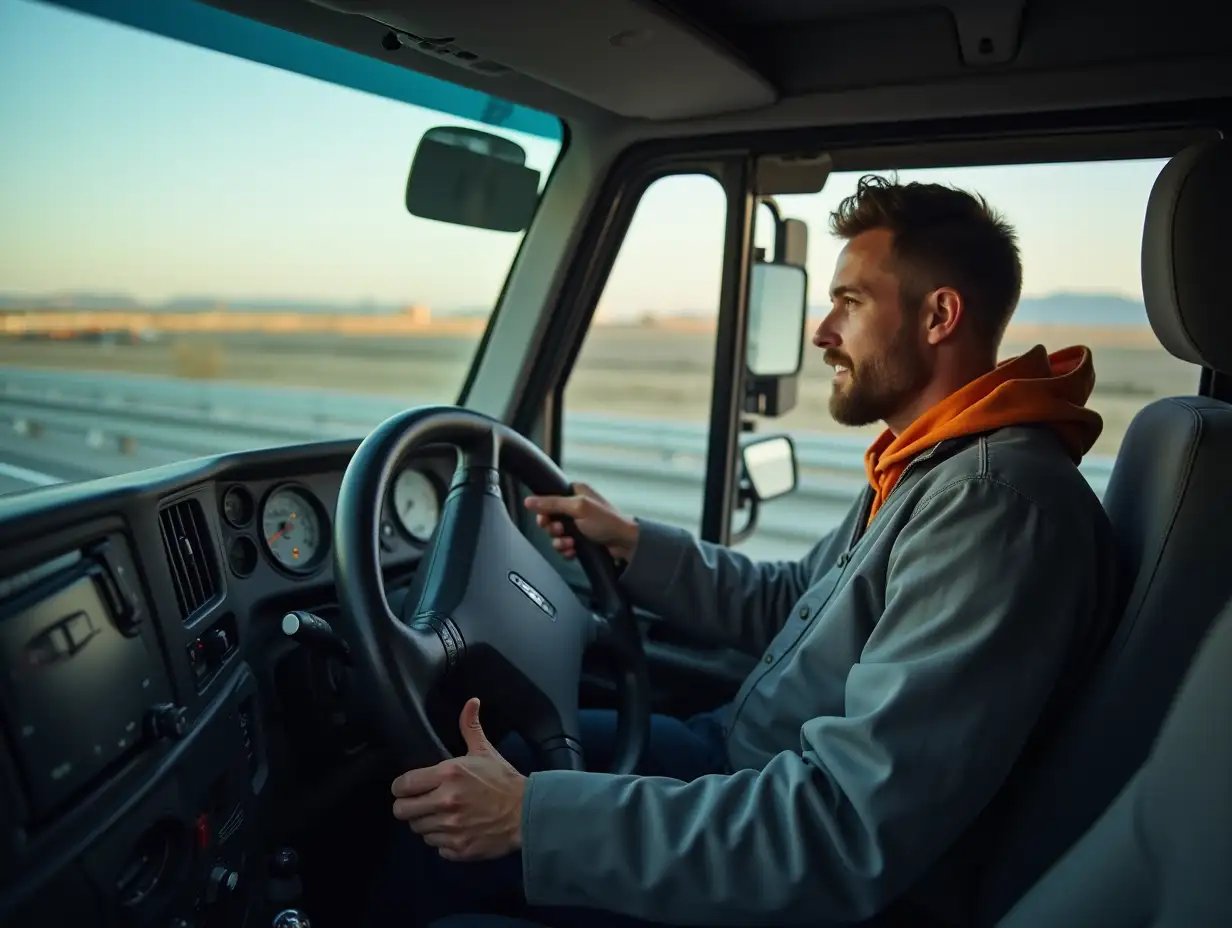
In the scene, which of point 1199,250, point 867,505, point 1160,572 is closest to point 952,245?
point 1199,250

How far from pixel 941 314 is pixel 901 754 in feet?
2.80

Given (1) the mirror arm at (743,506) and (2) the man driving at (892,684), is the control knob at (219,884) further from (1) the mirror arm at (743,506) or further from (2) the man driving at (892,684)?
(1) the mirror arm at (743,506)

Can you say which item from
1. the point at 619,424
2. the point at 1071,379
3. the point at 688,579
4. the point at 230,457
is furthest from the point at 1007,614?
the point at 619,424

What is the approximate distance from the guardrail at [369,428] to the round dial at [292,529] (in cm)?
117

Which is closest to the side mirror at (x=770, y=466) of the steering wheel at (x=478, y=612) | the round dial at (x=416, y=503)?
the steering wheel at (x=478, y=612)

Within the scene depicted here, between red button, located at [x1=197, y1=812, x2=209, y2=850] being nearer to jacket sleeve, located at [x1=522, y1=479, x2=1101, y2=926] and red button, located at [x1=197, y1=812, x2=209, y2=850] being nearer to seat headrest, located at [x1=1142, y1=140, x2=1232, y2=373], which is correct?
jacket sleeve, located at [x1=522, y1=479, x2=1101, y2=926]

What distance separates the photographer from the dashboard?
1.29 meters

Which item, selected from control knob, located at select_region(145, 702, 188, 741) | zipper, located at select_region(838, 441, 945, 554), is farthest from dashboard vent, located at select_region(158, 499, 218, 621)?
zipper, located at select_region(838, 441, 945, 554)

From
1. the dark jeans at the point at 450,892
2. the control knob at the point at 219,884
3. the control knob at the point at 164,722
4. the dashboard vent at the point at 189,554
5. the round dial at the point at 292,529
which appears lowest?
the dark jeans at the point at 450,892

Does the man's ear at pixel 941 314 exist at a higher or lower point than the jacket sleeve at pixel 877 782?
higher

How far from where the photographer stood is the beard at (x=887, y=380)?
1.86 meters

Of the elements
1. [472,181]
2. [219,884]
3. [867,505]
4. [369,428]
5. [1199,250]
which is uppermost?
[472,181]

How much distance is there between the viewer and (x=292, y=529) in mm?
2301

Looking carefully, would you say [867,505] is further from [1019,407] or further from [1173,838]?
[1173,838]
